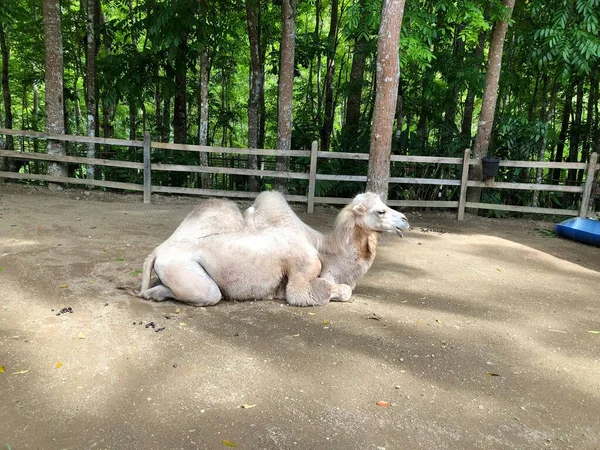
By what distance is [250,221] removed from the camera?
482 cm

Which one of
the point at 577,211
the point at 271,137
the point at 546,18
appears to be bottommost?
the point at 577,211

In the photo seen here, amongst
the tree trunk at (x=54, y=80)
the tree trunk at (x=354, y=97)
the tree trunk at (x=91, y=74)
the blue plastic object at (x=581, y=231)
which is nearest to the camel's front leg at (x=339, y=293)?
the blue plastic object at (x=581, y=231)

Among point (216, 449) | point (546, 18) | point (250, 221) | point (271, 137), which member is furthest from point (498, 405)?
point (271, 137)

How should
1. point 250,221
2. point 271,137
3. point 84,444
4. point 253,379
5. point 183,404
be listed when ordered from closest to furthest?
point 84,444 < point 183,404 < point 253,379 < point 250,221 < point 271,137

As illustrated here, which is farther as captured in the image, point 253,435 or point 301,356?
point 301,356

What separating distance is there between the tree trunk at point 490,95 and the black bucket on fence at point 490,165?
0.40m

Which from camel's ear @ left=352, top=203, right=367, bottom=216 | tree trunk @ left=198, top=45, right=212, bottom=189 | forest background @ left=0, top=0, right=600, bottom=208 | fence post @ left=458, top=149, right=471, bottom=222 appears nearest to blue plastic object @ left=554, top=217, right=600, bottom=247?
fence post @ left=458, top=149, right=471, bottom=222

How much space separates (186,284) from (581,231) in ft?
24.2

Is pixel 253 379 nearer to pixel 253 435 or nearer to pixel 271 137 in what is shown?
pixel 253 435

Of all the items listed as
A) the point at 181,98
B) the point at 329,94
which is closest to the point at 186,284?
the point at 181,98

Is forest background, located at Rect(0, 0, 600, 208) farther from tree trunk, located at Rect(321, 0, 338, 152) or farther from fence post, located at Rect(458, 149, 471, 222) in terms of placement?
fence post, located at Rect(458, 149, 471, 222)

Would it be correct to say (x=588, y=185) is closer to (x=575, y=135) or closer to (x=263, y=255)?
(x=575, y=135)

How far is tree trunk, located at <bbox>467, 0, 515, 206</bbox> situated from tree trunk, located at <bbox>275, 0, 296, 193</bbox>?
4380 mm

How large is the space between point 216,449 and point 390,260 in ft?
14.6
